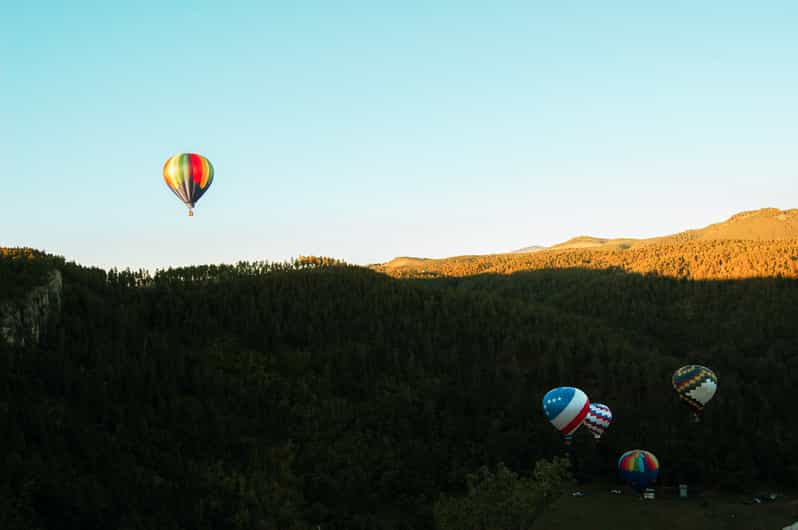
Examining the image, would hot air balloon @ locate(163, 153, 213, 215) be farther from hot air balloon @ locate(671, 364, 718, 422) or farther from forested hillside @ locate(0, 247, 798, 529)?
hot air balloon @ locate(671, 364, 718, 422)

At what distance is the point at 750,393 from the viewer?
113 metres

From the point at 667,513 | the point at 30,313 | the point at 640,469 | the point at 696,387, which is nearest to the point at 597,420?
the point at 640,469

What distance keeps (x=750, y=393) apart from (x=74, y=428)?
98.6 meters

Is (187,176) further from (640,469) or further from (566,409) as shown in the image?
(640,469)

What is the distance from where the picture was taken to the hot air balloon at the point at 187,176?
287ft

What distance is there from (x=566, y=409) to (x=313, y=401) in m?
37.4

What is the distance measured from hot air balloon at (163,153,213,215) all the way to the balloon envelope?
70.2 metres

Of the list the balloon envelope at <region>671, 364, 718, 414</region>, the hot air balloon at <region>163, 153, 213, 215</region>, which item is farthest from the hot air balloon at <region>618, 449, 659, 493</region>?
the hot air balloon at <region>163, 153, 213, 215</region>

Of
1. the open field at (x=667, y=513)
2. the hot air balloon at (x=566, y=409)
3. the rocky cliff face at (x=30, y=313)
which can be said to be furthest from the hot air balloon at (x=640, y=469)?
the rocky cliff face at (x=30, y=313)

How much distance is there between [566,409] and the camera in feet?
281

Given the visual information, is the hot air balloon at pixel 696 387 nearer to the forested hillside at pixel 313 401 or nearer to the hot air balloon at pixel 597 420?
the forested hillside at pixel 313 401

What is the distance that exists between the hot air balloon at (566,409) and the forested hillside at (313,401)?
21.2ft

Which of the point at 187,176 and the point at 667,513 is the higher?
the point at 187,176

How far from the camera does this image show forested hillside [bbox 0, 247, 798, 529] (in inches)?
2813
